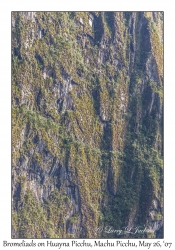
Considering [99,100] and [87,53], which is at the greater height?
[87,53]

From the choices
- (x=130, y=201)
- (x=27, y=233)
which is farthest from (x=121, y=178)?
(x=27, y=233)

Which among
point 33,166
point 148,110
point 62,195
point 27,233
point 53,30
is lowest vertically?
point 27,233

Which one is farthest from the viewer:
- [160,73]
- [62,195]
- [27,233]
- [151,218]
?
[160,73]

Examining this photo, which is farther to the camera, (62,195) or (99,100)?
(99,100)

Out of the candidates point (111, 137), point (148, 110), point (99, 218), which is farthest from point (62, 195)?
→ point (148, 110)

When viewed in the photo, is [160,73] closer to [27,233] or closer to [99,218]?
[99,218]

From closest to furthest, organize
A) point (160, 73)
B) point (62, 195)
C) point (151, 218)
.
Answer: point (62, 195)
point (151, 218)
point (160, 73)
